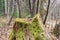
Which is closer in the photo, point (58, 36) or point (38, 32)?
point (38, 32)

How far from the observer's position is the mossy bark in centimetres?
497

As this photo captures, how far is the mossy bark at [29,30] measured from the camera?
4.97 meters

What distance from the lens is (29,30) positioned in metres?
5.03

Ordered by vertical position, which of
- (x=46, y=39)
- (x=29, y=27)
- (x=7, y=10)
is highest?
(x=29, y=27)

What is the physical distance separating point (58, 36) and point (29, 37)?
23.0 feet

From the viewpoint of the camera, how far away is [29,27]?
4.98 m

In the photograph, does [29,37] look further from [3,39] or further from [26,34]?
[3,39]

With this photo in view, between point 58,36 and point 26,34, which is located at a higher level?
point 26,34

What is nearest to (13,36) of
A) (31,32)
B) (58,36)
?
(31,32)

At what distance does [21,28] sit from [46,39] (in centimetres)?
73

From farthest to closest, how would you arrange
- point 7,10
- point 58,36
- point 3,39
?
point 7,10, point 58,36, point 3,39

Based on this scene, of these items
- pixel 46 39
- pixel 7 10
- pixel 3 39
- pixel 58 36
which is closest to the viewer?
pixel 46 39

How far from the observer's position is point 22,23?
5004 mm

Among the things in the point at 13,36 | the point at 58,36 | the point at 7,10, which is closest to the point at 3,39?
the point at 58,36
